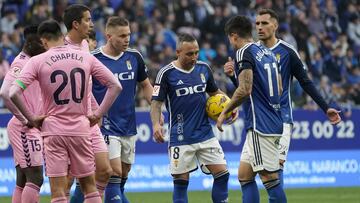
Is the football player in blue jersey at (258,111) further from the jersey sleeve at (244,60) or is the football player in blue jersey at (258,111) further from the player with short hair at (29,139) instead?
the player with short hair at (29,139)

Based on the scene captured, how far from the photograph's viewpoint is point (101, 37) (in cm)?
2419

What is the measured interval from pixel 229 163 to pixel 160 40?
539 cm

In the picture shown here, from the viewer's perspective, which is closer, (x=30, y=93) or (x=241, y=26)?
(x=241, y=26)

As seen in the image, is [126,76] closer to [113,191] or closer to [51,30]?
[113,191]

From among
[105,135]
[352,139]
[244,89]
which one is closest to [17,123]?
[105,135]

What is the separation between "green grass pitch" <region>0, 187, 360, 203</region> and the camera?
17.3 m

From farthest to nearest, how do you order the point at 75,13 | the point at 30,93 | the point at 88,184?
the point at 30,93 → the point at 75,13 → the point at 88,184

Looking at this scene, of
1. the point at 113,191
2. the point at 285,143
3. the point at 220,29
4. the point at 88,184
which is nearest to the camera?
the point at 88,184

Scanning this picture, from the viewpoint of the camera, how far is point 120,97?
41.7 feet

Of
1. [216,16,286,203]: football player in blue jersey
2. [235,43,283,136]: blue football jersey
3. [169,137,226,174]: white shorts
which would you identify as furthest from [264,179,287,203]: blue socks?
[169,137,226,174]: white shorts

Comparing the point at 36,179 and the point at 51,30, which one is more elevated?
the point at 51,30

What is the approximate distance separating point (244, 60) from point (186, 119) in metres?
1.60

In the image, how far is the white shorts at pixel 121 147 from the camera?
12492 millimetres

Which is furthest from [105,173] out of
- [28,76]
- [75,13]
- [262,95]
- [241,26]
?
[241,26]
